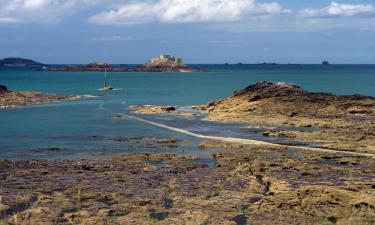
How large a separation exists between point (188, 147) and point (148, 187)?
14.4 metres

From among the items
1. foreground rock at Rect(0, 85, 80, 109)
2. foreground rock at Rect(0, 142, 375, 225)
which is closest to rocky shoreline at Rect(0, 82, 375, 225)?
foreground rock at Rect(0, 142, 375, 225)

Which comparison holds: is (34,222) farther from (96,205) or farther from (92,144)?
(92,144)

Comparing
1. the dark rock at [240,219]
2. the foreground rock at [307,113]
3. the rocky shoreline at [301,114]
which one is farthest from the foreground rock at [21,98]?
the dark rock at [240,219]

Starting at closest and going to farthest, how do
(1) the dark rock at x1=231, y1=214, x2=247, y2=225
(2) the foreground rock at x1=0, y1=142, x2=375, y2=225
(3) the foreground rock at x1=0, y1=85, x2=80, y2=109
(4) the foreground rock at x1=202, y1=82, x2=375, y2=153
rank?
1. (1) the dark rock at x1=231, y1=214, x2=247, y2=225
2. (2) the foreground rock at x1=0, y1=142, x2=375, y2=225
3. (4) the foreground rock at x1=202, y1=82, x2=375, y2=153
4. (3) the foreground rock at x1=0, y1=85, x2=80, y2=109

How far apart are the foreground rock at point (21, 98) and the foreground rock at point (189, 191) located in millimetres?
49079

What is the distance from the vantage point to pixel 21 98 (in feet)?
281

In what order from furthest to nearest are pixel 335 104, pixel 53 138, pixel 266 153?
pixel 335 104 → pixel 53 138 → pixel 266 153

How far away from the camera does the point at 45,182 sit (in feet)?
90.0

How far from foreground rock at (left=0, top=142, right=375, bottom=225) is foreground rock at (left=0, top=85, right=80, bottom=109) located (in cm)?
4908

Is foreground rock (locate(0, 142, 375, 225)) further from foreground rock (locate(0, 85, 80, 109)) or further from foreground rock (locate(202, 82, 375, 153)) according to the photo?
foreground rock (locate(0, 85, 80, 109))

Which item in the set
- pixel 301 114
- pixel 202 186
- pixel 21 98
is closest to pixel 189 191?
pixel 202 186

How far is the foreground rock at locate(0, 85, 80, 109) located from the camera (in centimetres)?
7962

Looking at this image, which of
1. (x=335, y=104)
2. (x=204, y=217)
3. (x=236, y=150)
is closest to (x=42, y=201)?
(x=204, y=217)

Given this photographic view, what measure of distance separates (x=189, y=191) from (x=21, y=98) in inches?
2587
